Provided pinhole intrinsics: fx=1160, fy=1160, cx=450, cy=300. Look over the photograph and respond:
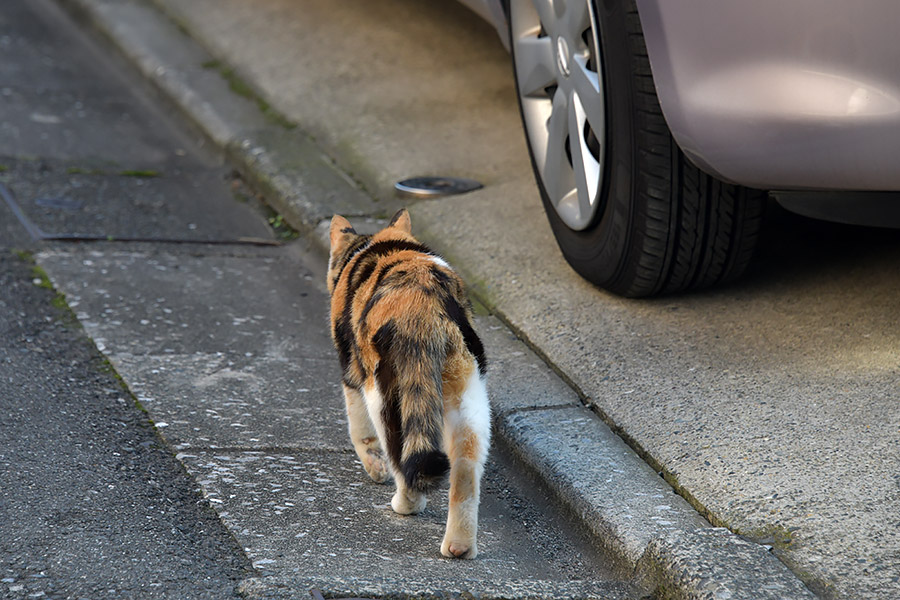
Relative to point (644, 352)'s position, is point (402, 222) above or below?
above

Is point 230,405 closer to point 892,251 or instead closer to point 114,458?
point 114,458

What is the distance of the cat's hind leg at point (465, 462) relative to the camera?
2.61 metres

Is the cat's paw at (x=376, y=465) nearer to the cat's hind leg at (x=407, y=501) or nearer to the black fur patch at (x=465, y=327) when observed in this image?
the cat's hind leg at (x=407, y=501)

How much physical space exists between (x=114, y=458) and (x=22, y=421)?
0.32 m

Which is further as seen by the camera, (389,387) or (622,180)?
(622,180)

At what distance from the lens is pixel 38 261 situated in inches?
165

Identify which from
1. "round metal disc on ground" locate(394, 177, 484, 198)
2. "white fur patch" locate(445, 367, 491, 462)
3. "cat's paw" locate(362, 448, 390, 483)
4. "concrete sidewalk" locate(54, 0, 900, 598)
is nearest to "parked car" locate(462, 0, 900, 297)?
"concrete sidewalk" locate(54, 0, 900, 598)

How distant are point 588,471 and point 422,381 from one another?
0.60 meters

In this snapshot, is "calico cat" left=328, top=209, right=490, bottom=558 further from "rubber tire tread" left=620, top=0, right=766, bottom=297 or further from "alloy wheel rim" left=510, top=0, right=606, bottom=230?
"alloy wheel rim" left=510, top=0, right=606, bottom=230

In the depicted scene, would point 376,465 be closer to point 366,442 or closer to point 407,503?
point 366,442

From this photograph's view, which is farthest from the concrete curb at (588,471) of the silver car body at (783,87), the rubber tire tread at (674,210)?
the silver car body at (783,87)

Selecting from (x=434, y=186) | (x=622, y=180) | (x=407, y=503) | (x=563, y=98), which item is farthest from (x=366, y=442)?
(x=434, y=186)

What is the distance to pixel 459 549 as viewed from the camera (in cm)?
260

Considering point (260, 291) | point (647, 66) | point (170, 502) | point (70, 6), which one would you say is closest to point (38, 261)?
point (260, 291)
